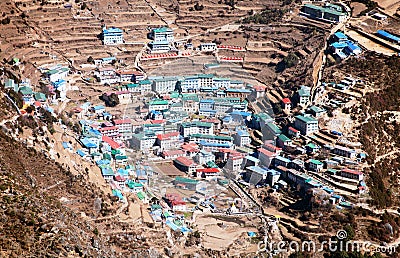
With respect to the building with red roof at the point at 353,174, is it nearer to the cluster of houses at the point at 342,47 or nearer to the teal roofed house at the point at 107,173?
the cluster of houses at the point at 342,47

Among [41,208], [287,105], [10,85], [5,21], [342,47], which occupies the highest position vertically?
[41,208]

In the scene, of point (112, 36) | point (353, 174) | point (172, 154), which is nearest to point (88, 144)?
point (172, 154)

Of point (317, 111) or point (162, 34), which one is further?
point (162, 34)

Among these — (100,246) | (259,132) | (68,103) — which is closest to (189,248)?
(100,246)

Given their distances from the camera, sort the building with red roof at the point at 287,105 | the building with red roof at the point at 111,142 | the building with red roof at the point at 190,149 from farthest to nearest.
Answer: the building with red roof at the point at 287,105
the building with red roof at the point at 190,149
the building with red roof at the point at 111,142

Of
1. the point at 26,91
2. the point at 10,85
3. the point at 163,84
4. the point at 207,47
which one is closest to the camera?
the point at 10,85

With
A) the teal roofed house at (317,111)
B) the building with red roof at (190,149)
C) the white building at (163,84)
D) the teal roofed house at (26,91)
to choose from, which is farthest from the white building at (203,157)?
the teal roofed house at (26,91)

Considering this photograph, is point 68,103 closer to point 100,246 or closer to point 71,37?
point 71,37

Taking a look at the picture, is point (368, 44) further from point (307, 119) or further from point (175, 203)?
point (175, 203)

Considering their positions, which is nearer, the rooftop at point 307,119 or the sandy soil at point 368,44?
the rooftop at point 307,119
